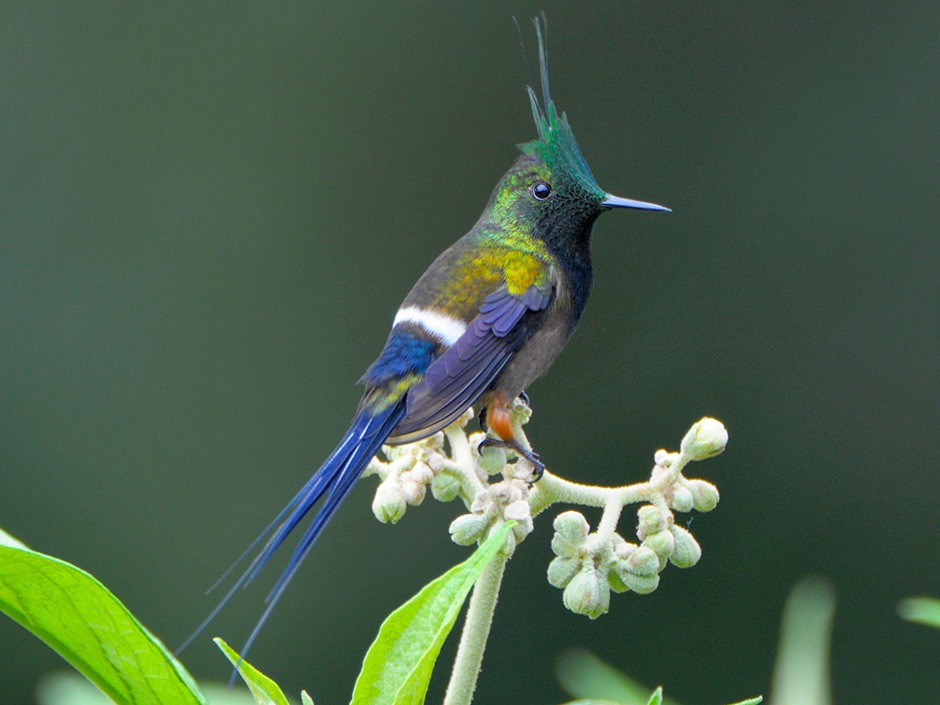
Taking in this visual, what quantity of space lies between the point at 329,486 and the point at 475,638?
1.79 feet

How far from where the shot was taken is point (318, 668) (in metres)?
6.54

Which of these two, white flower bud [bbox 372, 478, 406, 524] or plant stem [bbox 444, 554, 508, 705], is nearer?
plant stem [bbox 444, 554, 508, 705]

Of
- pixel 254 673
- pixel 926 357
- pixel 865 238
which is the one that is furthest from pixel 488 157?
pixel 254 673

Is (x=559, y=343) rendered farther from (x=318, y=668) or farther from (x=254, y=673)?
(x=318, y=668)

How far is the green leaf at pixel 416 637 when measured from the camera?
1.33 m

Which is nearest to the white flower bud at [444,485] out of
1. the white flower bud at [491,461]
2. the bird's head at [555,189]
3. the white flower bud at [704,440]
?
the white flower bud at [491,461]

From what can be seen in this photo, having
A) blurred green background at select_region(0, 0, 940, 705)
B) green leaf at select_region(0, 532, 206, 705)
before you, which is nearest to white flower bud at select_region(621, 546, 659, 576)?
green leaf at select_region(0, 532, 206, 705)

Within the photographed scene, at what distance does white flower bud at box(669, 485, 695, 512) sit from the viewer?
1856 mm

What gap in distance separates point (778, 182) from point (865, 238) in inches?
23.7

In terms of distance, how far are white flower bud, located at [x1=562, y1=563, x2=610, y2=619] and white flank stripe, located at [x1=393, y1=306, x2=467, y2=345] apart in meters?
0.90

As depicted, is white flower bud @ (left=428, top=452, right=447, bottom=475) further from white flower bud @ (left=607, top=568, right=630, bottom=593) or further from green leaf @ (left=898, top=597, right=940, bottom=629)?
green leaf @ (left=898, top=597, right=940, bottom=629)

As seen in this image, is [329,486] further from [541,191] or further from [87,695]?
[541,191]

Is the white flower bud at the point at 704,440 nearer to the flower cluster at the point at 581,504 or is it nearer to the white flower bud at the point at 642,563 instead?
the flower cluster at the point at 581,504

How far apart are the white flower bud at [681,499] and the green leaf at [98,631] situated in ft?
2.61
